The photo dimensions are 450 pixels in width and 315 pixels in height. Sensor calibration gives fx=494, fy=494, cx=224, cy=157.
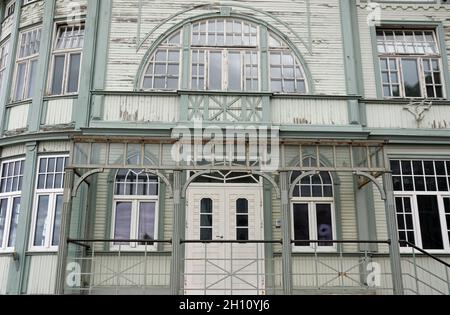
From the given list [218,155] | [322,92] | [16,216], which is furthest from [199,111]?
[16,216]

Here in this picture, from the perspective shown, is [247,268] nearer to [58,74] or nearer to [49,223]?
[49,223]

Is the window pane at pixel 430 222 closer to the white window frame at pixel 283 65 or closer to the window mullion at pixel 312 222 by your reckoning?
the window mullion at pixel 312 222

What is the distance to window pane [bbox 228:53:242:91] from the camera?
41.1 ft

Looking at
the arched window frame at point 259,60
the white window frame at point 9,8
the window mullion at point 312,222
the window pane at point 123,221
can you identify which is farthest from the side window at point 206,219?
the white window frame at point 9,8

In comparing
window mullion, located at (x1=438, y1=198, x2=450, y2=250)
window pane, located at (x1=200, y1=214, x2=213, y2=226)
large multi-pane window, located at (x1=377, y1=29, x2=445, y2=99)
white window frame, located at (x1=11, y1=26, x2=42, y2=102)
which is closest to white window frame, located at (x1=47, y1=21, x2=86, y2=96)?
white window frame, located at (x1=11, y1=26, x2=42, y2=102)

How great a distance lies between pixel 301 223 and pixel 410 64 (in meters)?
5.35

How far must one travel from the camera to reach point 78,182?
10.1m

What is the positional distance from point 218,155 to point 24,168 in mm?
4831

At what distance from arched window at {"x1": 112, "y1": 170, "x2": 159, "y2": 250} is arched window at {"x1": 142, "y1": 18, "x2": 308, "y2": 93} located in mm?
2399

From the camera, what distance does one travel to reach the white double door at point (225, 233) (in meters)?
11.1

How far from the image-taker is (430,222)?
11.8 m

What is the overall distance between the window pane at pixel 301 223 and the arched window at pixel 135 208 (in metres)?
3.26

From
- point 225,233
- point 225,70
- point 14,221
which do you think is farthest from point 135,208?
point 225,70

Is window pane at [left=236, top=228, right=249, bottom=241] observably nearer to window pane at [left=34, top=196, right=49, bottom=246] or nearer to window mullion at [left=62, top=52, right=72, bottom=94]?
window pane at [left=34, top=196, right=49, bottom=246]
